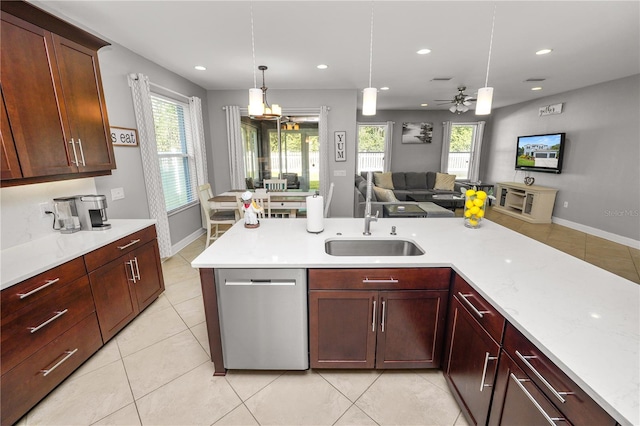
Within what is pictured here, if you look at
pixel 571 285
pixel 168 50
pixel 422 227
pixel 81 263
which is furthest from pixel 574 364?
pixel 168 50

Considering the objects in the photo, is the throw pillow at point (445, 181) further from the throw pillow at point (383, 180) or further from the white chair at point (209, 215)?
the white chair at point (209, 215)

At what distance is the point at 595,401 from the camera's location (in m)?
0.71

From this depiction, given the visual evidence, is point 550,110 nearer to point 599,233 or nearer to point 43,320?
point 599,233

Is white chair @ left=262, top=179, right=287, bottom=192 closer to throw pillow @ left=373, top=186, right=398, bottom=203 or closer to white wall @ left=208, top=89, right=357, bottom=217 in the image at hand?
white wall @ left=208, top=89, right=357, bottom=217

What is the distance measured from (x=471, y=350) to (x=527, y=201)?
227 inches

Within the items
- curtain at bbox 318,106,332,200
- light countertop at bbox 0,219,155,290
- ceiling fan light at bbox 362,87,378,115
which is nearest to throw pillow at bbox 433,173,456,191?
curtain at bbox 318,106,332,200

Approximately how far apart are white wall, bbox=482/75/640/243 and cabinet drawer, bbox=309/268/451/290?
479 cm

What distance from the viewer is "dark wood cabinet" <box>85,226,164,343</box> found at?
74.8 inches

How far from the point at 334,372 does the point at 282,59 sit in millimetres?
3401

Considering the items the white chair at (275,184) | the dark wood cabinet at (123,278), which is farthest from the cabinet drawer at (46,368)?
the white chair at (275,184)

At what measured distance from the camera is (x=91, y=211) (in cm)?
214

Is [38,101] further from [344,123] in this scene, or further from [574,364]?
[344,123]

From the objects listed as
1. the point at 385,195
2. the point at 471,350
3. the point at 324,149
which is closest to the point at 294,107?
the point at 324,149

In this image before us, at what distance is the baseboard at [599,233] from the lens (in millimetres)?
4068
